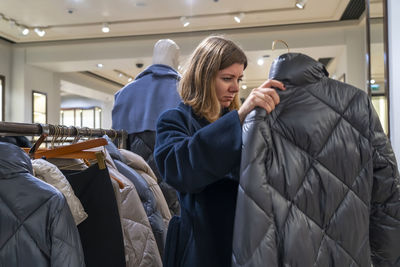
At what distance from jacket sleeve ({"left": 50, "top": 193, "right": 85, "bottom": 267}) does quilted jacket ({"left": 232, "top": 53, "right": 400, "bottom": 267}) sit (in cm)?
40

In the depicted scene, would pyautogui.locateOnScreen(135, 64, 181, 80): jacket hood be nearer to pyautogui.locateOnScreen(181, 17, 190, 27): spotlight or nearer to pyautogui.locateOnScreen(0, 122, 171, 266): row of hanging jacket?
pyautogui.locateOnScreen(0, 122, 171, 266): row of hanging jacket

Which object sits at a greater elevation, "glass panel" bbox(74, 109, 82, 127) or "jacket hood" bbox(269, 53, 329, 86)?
"glass panel" bbox(74, 109, 82, 127)

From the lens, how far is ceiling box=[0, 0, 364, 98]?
562 cm

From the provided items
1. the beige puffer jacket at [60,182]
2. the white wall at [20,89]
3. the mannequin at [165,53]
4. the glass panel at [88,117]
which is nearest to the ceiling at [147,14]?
the white wall at [20,89]

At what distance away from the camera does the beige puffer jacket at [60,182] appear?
3.57ft

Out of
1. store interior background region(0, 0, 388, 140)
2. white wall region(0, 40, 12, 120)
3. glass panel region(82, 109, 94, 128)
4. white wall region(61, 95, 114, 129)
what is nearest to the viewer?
store interior background region(0, 0, 388, 140)

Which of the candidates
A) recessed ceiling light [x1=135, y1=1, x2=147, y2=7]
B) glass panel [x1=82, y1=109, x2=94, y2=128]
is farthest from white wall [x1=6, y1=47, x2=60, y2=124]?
glass panel [x1=82, y1=109, x2=94, y2=128]

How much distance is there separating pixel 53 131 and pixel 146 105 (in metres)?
0.69

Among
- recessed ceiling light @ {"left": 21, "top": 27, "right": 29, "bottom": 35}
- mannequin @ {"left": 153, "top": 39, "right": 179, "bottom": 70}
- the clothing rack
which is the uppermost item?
recessed ceiling light @ {"left": 21, "top": 27, "right": 29, "bottom": 35}

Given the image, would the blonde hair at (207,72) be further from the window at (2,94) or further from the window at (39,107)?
the window at (39,107)

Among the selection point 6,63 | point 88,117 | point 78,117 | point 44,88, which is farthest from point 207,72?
point 78,117

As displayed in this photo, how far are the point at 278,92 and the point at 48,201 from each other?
614 mm

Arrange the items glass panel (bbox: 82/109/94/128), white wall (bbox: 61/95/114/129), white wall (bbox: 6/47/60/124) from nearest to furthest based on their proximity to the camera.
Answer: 1. white wall (bbox: 6/47/60/124)
2. white wall (bbox: 61/95/114/129)
3. glass panel (bbox: 82/109/94/128)

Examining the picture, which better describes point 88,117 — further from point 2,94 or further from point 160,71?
point 160,71
